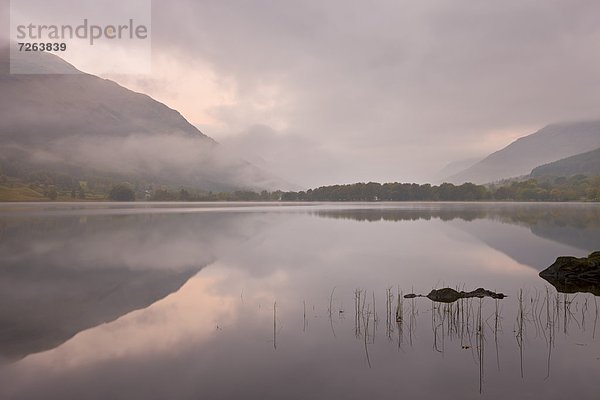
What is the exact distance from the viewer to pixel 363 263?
2862 centimetres

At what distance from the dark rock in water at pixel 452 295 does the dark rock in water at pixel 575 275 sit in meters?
3.79

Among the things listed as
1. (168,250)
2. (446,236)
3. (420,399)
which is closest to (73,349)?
(420,399)

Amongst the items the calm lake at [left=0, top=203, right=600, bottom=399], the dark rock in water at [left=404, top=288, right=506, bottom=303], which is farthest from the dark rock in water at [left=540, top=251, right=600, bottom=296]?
the dark rock in water at [left=404, top=288, right=506, bottom=303]

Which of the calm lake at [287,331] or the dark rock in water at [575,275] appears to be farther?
the dark rock in water at [575,275]

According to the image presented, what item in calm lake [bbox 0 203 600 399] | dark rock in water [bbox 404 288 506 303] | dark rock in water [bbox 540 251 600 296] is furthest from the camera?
dark rock in water [bbox 540 251 600 296]

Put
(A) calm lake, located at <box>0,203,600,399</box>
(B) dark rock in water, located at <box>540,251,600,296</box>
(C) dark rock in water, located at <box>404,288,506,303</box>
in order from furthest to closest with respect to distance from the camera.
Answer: (B) dark rock in water, located at <box>540,251,600,296</box>
(C) dark rock in water, located at <box>404,288,506,303</box>
(A) calm lake, located at <box>0,203,600,399</box>

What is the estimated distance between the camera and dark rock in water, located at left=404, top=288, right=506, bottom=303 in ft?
58.4

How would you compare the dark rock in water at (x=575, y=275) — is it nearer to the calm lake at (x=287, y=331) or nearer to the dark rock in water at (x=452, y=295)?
the calm lake at (x=287, y=331)

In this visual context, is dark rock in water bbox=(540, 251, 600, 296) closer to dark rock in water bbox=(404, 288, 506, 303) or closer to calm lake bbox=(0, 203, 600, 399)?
calm lake bbox=(0, 203, 600, 399)

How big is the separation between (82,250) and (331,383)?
31436 mm

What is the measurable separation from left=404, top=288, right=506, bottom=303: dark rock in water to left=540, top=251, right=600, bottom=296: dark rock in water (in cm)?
379

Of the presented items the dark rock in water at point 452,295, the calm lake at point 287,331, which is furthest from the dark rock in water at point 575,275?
the dark rock in water at point 452,295

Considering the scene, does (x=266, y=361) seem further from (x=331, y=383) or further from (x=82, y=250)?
(x=82, y=250)

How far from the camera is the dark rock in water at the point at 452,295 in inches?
701
